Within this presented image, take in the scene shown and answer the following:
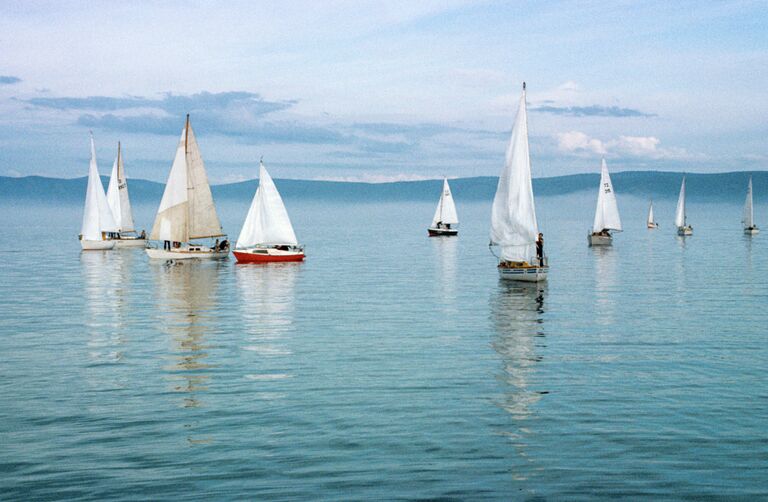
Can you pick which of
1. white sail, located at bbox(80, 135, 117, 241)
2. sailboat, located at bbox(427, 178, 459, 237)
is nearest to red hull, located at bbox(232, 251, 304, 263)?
white sail, located at bbox(80, 135, 117, 241)

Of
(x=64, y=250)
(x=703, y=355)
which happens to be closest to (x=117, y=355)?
(x=703, y=355)

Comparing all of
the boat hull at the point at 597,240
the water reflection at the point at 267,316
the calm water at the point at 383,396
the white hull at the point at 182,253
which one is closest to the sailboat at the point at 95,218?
the white hull at the point at 182,253

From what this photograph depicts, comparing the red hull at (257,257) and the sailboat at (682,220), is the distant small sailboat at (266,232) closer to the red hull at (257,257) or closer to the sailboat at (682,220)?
the red hull at (257,257)

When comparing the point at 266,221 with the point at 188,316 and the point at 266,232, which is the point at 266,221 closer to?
the point at 266,232

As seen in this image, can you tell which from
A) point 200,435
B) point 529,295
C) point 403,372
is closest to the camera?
point 200,435

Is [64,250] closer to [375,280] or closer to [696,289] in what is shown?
[375,280]

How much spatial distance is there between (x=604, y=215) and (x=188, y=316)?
83.4 m

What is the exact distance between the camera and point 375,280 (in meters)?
65.8

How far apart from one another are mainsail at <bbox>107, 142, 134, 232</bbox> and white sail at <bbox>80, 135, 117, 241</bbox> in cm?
168

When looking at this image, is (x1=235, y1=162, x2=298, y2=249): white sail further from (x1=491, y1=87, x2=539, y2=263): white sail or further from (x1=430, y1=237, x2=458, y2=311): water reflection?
(x1=491, y1=87, x2=539, y2=263): white sail

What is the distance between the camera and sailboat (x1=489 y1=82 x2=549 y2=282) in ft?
185

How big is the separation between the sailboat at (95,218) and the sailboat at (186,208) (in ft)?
65.7

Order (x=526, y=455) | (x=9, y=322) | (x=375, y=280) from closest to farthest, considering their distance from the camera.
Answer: (x=526, y=455), (x=9, y=322), (x=375, y=280)

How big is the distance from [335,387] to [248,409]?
3.56 metres
